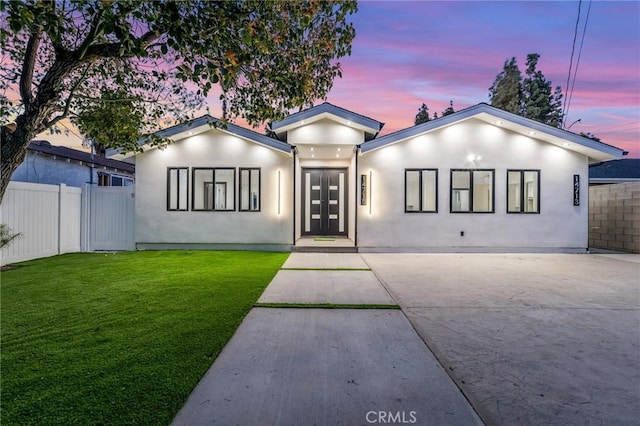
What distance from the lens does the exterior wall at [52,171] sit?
10.2 m

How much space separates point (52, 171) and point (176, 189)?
4.98 metres

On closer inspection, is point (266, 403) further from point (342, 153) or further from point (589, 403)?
point (342, 153)

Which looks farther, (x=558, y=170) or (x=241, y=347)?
(x=558, y=170)

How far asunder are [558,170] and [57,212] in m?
13.8

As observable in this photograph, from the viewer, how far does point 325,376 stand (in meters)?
2.45

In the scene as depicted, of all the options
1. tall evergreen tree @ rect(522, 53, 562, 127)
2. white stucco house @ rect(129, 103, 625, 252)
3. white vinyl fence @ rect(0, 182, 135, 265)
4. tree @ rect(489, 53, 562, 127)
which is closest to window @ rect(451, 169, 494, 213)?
white stucco house @ rect(129, 103, 625, 252)

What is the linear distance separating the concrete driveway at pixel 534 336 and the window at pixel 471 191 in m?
3.00

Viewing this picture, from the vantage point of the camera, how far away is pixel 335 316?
3.86 meters

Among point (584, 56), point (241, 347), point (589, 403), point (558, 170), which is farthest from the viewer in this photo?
point (584, 56)

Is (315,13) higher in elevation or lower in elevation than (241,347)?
higher

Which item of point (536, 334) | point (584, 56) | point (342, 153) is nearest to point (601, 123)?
point (584, 56)

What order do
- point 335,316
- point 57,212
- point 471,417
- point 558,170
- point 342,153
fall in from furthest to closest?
point 342,153, point 558,170, point 57,212, point 335,316, point 471,417

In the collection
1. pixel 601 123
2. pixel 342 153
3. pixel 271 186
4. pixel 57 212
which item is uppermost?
pixel 601 123

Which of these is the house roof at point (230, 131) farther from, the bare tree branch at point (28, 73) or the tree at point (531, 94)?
the tree at point (531, 94)
